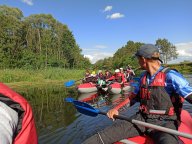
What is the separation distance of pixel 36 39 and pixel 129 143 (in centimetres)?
4104

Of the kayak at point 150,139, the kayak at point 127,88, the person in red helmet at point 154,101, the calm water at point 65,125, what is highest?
the person in red helmet at point 154,101

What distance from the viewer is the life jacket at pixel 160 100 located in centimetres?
351

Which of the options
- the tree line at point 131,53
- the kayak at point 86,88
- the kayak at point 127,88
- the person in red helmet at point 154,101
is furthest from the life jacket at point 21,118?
the tree line at point 131,53

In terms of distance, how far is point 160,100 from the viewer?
3.52 m

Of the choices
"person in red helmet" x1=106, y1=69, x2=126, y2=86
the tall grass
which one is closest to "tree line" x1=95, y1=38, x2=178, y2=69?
the tall grass

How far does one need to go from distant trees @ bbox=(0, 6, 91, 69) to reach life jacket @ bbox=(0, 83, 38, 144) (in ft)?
106

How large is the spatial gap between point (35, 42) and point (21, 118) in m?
42.2

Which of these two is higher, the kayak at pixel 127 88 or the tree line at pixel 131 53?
the tree line at pixel 131 53

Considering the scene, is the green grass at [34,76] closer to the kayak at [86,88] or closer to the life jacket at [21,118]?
the kayak at [86,88]

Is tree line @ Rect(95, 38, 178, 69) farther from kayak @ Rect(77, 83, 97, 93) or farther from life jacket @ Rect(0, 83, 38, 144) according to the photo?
life jacket @ Rect(0, 83, 38, 144)

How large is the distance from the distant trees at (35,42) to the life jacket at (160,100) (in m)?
30.9

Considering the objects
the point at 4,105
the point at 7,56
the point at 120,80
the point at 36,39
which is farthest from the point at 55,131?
the point at 36,39

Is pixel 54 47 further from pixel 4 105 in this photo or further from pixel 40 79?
pixel 4 105

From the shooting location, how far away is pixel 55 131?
22.4 ft
